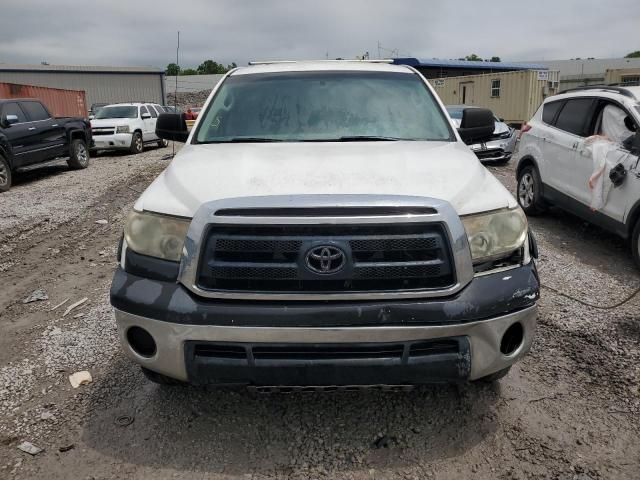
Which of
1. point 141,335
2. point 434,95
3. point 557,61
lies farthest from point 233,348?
point 557,61

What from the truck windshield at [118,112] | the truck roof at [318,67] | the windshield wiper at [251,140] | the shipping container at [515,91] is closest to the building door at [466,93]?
the shipping container at [515,91]

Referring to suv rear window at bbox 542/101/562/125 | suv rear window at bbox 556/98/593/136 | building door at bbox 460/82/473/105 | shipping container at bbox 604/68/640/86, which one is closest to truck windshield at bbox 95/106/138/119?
suv rear window at bbox 542/101/562/125

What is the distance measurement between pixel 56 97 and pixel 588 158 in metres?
23.5

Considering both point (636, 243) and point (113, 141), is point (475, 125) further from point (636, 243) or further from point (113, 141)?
point (113, 141)

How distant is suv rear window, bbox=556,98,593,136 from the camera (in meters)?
6.35

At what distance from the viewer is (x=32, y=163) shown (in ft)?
36.5

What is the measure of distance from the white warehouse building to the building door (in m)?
28.7

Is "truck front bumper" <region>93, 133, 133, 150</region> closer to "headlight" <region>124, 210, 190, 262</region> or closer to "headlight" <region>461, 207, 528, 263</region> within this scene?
"headlight" <region>124, 210, 190, 262</region>

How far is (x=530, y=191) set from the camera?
7504mm

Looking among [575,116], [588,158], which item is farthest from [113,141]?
[588,158]

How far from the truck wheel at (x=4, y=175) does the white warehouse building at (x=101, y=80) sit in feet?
126

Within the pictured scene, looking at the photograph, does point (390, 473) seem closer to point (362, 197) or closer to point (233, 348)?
point (233, 348)

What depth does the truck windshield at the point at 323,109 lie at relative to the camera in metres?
3.44

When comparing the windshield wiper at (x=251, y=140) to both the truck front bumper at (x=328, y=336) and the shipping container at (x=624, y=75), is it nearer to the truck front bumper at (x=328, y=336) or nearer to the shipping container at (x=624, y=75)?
the truck front bumper at (x=328, y=336)
